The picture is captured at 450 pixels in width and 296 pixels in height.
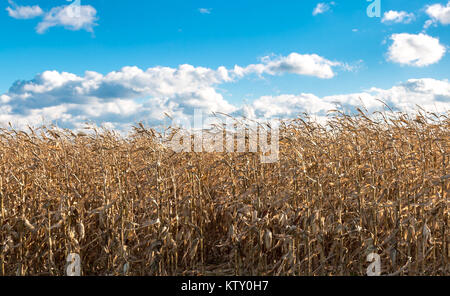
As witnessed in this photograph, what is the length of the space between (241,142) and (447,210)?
2.66m

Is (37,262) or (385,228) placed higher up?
(385,228)

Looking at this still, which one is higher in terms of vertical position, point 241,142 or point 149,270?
point 241,142

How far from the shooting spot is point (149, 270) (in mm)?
4191

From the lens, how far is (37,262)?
445 centimetres

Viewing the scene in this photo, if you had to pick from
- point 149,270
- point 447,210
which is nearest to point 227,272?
point 149,270

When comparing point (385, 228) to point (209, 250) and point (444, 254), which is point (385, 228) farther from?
point (209, 250)

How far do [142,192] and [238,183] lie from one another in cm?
126

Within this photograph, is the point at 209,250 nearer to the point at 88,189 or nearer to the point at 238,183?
the point at 238,183

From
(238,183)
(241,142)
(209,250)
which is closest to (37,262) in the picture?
(209,250)
